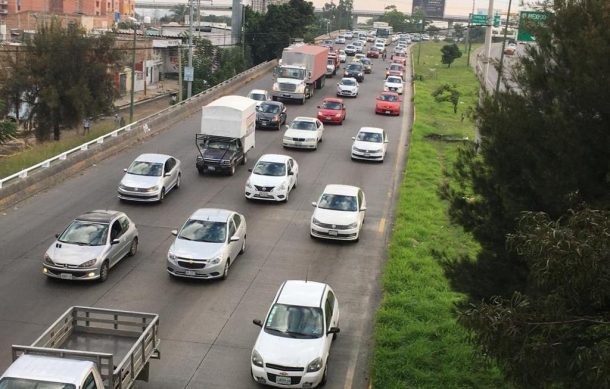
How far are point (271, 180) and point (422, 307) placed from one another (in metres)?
11.3

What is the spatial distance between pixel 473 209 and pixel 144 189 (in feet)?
53.8

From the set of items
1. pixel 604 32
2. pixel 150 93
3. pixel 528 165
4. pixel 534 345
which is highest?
pixel 604 32

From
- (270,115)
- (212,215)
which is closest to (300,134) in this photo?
(270,115)

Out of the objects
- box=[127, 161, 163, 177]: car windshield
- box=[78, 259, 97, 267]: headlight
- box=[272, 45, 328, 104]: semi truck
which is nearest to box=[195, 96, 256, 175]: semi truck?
box=[127, 161, 163, 177]: car windshield

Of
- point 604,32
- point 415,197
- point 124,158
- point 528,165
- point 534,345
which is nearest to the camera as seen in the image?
point 534,345

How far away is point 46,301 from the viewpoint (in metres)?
18.2

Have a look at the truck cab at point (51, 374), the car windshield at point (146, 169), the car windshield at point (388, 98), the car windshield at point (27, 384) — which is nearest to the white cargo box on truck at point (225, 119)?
the car windshield at point (146, 169)

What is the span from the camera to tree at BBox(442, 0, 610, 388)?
26.3ft

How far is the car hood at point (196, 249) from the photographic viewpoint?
19953 mm

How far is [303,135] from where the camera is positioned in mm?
38719

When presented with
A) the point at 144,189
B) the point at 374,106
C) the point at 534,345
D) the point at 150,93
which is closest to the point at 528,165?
the point at 534,345

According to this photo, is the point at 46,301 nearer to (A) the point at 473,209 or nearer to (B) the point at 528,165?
(A) the point at 473,209

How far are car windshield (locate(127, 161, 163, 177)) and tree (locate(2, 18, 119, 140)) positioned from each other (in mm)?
20783

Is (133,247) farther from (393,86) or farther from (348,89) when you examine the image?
(393,86)
